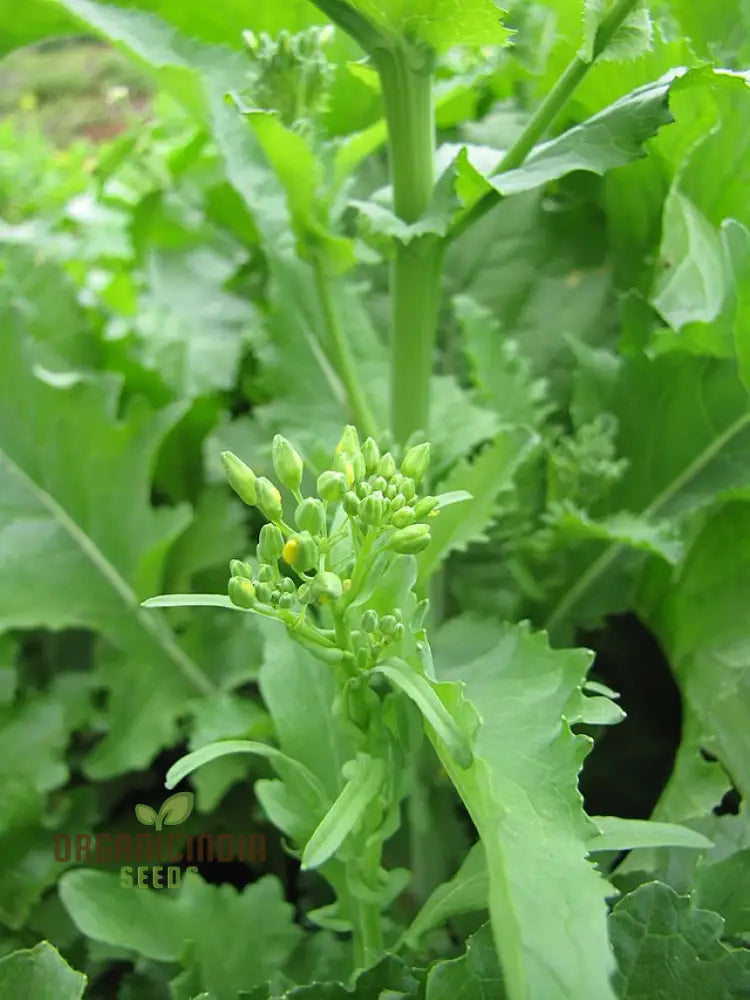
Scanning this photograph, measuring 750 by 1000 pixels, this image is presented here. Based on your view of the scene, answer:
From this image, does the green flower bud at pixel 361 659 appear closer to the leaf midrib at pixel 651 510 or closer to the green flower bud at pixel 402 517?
the green flower bud at pixel 402 517

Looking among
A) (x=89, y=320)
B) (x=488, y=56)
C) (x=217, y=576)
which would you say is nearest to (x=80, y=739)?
(x=217, y=576)

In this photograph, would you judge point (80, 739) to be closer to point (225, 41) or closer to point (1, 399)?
point (1, 399)

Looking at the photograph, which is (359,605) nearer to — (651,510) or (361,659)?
(361,659)

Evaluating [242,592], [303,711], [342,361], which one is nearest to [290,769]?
[303,711]

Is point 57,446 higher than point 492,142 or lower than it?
lower

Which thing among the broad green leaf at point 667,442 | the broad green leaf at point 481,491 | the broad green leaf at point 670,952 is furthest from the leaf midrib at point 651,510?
the broad green leaf at point 670,952
